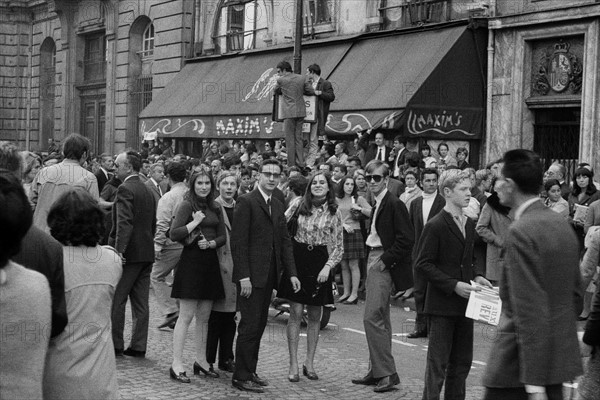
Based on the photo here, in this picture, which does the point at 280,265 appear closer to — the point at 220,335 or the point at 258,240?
the point at 258,240

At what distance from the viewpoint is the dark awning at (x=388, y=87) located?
19.3m

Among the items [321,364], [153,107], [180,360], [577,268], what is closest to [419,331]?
[321,364]

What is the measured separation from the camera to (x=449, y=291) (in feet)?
23.7

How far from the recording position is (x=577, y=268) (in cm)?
518

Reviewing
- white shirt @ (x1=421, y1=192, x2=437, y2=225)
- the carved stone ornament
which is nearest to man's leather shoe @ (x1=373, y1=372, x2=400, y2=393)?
white shirt @ (x1=421, y1=192, x2=437, y2=225)

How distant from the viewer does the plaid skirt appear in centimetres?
1406

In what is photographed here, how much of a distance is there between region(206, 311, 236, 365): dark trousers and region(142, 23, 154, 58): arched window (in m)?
23.7

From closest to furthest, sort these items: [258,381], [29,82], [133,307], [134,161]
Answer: [258,381] < [133,307] < [134,161] < [29,82]

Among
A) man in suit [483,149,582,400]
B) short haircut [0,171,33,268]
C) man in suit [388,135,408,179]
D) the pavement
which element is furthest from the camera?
man in suit [388,135,408,179]

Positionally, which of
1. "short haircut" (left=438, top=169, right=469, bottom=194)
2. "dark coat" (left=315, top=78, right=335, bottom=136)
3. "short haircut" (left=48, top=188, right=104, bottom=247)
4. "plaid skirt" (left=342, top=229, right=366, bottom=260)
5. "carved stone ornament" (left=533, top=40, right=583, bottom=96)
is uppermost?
"carved stone ornament" (left=533, top=40, right=583, bottom=96)

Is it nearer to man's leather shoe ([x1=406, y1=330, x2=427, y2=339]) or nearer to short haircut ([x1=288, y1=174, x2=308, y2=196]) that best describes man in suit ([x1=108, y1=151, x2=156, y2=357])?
short haircut ([x1=288, y1=174, x2=308, y2=196])

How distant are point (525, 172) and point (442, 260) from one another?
2322mm

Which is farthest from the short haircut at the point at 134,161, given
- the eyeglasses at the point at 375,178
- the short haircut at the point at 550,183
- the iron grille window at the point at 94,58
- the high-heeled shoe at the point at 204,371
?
the iron grille window at the point at 94,58

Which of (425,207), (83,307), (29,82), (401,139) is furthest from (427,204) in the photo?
(29,82)
